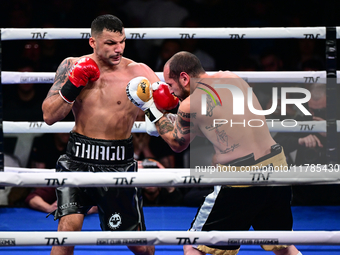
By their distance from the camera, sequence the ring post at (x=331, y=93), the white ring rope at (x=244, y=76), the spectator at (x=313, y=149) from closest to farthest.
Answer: the ring post at (x=331, y=93), the white ring rope at (x=244, y=76), the spectator at (x=313, y=149)

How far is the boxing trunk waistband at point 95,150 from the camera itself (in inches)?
84.9

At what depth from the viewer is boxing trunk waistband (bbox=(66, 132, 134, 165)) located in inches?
84.9

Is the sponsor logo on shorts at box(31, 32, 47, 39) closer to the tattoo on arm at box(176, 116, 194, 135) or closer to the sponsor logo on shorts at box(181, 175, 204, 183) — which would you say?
the tattoo on arm at box(176, 116, 194, 135)

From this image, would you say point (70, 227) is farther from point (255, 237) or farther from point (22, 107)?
point (22, 107)

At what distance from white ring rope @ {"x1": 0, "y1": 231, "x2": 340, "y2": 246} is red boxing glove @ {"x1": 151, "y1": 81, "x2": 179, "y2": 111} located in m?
0.81

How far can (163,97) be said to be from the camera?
213 centimetres

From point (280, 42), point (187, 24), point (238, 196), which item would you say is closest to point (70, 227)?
point (238, 196)

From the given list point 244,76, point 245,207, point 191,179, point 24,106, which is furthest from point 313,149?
point 24,106

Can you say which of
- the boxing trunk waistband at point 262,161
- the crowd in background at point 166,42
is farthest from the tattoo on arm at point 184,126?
the crowd in background at point 166,42

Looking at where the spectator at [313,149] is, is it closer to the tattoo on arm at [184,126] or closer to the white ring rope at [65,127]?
the white ring rope at [65,127]

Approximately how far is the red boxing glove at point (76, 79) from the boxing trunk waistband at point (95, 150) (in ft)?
0.83

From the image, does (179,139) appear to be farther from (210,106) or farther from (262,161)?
(262,161)

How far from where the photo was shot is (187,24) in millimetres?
4613

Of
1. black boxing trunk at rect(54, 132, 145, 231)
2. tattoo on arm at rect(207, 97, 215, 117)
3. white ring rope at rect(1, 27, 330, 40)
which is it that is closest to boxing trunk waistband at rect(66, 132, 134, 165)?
black boxing trunk at rect(54, 132, 145, 231)
